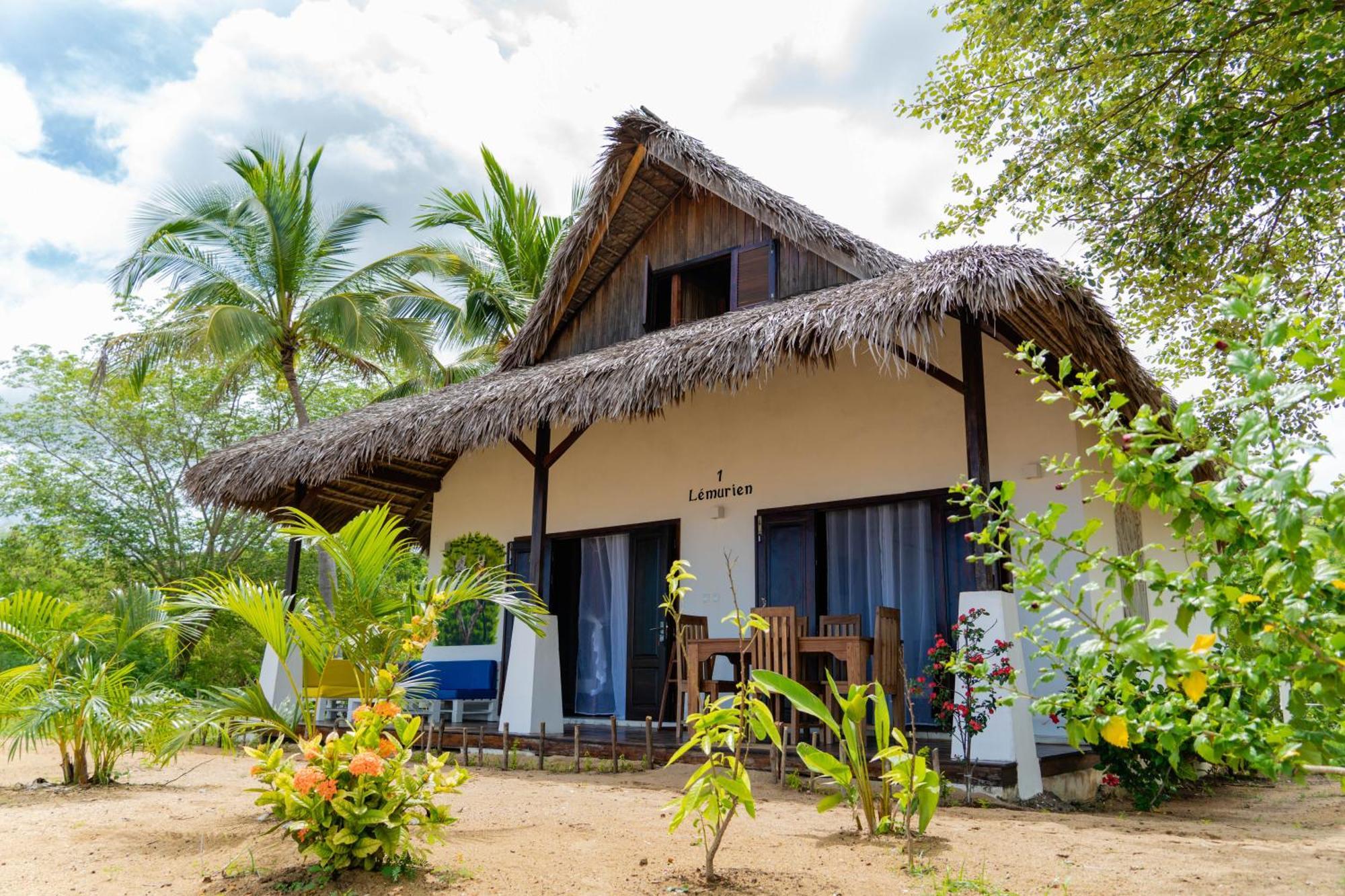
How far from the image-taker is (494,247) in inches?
606

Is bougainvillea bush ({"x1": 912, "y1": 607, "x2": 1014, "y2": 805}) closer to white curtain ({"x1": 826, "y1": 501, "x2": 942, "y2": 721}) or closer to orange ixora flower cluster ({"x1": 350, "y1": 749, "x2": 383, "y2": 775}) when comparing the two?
white curtain ({"x1": 826, "y1": 501, "x2": 942, "y2": 721})

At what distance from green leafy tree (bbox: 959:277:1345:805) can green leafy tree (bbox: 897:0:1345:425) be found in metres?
4.88

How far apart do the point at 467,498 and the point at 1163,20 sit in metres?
7.44

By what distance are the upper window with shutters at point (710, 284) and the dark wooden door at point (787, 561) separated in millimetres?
1923

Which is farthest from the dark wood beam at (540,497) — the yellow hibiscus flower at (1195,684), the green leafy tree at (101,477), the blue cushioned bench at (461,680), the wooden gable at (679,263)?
the green leafy tree at (101,477)

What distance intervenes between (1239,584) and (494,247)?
14413 millimetres

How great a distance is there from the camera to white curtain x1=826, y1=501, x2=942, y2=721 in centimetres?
711

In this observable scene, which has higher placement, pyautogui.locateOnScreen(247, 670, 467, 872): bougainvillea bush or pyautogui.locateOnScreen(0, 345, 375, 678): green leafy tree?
pyautogui.locateOnScreen(0, 345, 375, 678): green leafy tree

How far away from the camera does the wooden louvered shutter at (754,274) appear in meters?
8.51

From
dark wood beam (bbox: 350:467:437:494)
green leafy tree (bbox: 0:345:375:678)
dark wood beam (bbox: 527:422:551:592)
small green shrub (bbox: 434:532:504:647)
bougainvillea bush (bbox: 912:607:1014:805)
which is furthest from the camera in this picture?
green leafy tree (bbox: 0:345:375:678)

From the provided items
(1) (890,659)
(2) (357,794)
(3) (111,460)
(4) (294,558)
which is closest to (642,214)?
(4) (294,558)

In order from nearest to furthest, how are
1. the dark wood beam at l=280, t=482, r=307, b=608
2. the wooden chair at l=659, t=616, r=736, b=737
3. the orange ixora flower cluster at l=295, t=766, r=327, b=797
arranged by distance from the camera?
the orange ixora flower cluster at l=295, t=766, r=327, b=797, the wooden chair at l=659, t=616, r=736, b=737, the dark wood beam at l=280, t=482, r=307, b=608

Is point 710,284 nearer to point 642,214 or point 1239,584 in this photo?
point 642,214

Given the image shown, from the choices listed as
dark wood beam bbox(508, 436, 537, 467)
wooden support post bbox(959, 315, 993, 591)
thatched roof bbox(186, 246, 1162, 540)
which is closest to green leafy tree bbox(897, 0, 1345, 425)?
thatched roof bbox(186, 246, 1162, 540)
